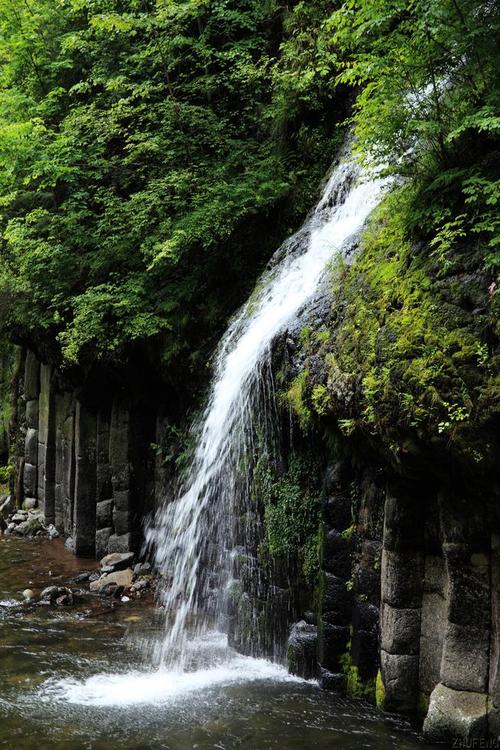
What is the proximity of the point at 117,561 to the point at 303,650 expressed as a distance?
18.8 ft

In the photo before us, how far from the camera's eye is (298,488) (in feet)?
27.7

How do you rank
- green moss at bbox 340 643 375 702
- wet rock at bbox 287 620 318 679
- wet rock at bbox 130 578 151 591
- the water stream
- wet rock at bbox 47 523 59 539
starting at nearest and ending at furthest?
the water stream
green moss at bbox 340 643 375 702
wet rock at bbox 287 620 318 679
wet rock at bbox 130 578 151 591
wet rock at bbox 47 523 59 539

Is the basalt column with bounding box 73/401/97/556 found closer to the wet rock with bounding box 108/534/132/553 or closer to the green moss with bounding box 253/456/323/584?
the wet rock with bounding box 108/534/132/553

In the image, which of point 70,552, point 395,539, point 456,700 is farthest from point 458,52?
point 70,552

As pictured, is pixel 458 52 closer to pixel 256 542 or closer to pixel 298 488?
pixel 298 488

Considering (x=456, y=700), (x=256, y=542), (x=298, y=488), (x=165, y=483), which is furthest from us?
(x=165, y=483)

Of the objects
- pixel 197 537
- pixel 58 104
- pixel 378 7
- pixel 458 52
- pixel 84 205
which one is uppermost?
pixel 58 104

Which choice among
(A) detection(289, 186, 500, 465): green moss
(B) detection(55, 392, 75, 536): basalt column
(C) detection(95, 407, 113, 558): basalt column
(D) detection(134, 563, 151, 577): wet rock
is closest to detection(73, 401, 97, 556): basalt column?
(C) detection(95, 407, 113, 558): basalt column

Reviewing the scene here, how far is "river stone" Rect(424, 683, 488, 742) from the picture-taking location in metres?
5.76

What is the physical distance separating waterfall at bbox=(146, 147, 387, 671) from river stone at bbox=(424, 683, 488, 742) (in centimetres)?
318

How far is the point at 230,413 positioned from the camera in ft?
30.7

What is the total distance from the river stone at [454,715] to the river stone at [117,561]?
24.9ft

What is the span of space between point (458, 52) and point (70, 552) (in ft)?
38.4

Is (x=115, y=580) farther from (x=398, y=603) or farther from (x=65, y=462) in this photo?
(x=398, y=603)
